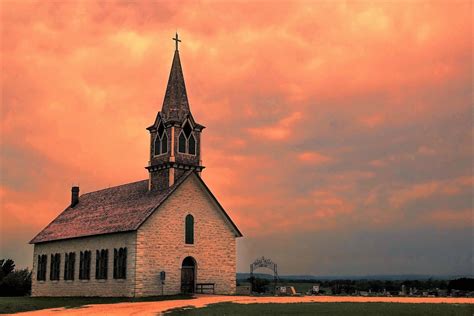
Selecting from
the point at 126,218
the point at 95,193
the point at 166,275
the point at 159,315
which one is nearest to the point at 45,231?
the point at 95,193

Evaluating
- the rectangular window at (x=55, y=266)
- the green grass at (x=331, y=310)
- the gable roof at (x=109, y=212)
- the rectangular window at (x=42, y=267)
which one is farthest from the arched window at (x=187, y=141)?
the rectangular window at (x=42, y=267)

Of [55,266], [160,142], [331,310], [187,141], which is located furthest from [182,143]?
[331,310]

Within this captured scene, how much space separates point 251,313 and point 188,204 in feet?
66.8

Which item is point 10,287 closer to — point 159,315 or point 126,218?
point 126,218

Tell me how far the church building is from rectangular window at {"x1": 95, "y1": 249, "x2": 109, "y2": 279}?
8 cm

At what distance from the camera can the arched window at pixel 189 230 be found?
4881cm

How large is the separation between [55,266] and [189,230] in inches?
630

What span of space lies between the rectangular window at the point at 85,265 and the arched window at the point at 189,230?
30.3 ft

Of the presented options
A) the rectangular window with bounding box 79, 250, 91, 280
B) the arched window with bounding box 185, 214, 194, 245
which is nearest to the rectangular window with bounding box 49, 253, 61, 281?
the rectangular window with bounding box 79, 250, 91, 280

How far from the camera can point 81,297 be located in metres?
49.8

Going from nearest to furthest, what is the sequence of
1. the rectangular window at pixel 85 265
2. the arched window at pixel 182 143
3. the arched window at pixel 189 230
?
the arched window at pixel 189 230 → the arched window at pixel 182 143 → the rectangular window at pixel 85 265

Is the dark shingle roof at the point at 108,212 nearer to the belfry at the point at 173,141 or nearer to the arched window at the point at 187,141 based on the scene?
the belfry at the point at 173,141

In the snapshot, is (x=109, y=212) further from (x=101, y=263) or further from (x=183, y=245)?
(x=183, y=245)

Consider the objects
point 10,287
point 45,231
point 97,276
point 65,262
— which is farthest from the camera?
point 10,287
